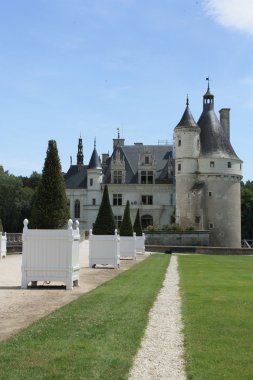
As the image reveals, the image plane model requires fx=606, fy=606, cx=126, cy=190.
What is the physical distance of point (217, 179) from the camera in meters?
75.2

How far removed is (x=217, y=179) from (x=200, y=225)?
6107 mm

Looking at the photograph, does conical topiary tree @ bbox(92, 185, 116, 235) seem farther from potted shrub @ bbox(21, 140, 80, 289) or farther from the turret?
the turret

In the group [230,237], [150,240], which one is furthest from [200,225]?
[150,240]

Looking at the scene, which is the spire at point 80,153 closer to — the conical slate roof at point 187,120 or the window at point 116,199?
the window at point 116,199

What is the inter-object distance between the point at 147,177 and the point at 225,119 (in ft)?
45.4

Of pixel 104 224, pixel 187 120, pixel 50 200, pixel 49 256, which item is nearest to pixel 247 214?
pixel 187 120

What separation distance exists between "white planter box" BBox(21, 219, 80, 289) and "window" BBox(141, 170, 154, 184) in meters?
65.3

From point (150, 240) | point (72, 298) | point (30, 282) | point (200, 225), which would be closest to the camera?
point (72, 298)

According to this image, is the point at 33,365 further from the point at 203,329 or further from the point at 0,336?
the point at 203,329

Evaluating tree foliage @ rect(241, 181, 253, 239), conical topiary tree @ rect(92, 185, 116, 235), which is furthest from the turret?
conical topiary tree @ rect(92, 185, 116, 235)

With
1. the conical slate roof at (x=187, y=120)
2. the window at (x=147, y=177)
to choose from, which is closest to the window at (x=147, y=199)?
the window at (x=147, y=177)

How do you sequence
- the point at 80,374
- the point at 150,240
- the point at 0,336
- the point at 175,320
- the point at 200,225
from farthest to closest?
the point at 200,225 → the point at 150,240 → the point at 175,320 → the point at 0,336 → the point at 80,374

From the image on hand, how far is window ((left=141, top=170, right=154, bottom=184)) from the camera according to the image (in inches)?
3162

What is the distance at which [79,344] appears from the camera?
6.99 meters
